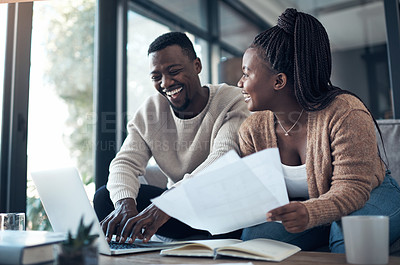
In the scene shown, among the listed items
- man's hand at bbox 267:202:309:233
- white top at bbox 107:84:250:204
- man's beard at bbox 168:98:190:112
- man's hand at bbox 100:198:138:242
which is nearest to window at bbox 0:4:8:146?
white top at bbox 107:84:250:204

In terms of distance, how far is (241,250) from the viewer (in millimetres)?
767

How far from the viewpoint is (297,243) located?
1.15 meters

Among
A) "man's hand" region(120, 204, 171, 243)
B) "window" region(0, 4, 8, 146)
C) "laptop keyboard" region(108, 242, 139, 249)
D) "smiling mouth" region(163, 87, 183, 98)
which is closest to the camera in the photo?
"laptop keyboard" region(108, 242, 139, 249)

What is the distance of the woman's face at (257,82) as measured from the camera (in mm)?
1242

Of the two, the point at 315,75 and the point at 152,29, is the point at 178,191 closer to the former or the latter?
the point at 315,75

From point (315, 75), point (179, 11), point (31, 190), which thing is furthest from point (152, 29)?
point (315, 75)

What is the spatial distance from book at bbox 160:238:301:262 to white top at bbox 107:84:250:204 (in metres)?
0.68

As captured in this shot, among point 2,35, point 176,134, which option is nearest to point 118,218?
point 176,134

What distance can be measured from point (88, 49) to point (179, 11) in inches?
41.0

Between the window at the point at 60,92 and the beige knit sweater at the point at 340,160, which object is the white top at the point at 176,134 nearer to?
the beige knit sweater at the point at 340,160

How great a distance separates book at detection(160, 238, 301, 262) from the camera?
744 mm

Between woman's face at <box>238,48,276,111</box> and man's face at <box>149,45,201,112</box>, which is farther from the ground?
man's face at <box>149,45,201,112</box>

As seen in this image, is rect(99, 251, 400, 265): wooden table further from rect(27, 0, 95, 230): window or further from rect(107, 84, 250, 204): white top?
rect(27, 0, 95, 230): window

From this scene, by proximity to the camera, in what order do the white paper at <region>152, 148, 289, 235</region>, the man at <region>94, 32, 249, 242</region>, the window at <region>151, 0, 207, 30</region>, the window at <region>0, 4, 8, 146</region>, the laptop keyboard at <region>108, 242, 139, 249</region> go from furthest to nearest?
the window at <region>151, 0, 207, 30</region> < the window at <region>0, 4, 8, 146</region> < the man at <region>94, 32, 249, 242</region> < the laptop keyboard at <region>108, 242, 139, 249</region> < the white paper at <region>152, 148, 289, 235</region>
